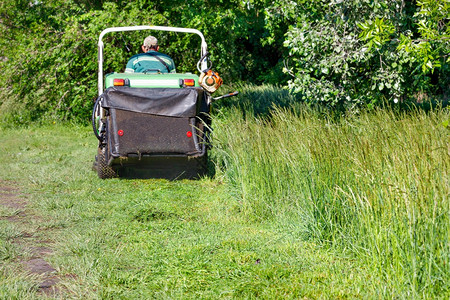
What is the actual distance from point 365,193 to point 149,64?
482 centimetres

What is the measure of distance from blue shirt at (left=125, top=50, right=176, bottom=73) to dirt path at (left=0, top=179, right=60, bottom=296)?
231cm

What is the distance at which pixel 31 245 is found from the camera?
5141 millimetres

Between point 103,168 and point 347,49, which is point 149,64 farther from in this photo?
point 347,49

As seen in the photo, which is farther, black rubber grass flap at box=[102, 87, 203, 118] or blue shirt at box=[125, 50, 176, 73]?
blue shirt at box=[125, 50, 176, 73]

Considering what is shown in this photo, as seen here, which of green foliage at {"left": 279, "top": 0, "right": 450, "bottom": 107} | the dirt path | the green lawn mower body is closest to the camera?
the dirt path

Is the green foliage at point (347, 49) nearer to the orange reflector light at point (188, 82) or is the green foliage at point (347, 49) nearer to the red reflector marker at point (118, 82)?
the orange reflector light at point (188, 82)

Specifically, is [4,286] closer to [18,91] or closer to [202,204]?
[202,204]

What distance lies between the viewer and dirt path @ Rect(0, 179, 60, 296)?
14.0 feet

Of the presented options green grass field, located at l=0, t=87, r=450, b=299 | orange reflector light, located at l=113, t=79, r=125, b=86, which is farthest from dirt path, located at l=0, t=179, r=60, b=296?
orange reflector light, located at l=113, t=79, r=125, b=86

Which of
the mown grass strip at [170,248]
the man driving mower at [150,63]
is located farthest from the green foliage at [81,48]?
the mown grass strip at [170,248]

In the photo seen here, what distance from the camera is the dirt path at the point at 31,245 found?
425 cm

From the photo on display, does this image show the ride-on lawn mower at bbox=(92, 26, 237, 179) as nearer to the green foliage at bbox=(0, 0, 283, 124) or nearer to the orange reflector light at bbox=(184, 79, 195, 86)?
the orange reflector light at bbox=(184, 79, 195, 86)

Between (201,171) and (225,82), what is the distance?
7.14 meters

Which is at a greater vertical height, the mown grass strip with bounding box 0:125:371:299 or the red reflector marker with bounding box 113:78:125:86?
the red reflector marker with bounding box 113:78:125:86
